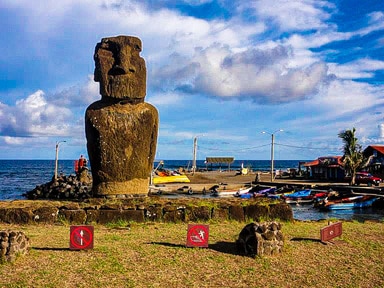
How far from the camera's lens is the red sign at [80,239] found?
8.45 m

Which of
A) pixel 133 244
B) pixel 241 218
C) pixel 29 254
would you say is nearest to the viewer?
pixel 29 254

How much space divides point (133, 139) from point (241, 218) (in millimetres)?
4045

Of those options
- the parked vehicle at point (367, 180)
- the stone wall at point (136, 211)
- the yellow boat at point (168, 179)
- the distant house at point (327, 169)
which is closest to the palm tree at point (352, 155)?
the parked vehicle at point (367, 180)

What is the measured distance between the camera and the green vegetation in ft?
22.9

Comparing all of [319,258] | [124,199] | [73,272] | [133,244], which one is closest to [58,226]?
[124,199]

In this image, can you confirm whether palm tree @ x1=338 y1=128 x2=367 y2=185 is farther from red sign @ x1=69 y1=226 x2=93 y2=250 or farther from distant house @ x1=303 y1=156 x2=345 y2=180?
red sign @ x1=69 y1=226 x2=93 y2=250

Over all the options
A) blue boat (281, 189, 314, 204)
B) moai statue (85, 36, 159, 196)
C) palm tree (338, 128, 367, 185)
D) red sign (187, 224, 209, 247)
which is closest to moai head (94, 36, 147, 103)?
moai statue (85, 36, 159, 196)

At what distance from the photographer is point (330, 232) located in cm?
1002

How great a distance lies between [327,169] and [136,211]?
46.7 metres

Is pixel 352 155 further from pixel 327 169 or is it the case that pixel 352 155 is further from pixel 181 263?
pixel 181 263

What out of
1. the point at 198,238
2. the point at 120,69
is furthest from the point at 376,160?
the point at 198,238

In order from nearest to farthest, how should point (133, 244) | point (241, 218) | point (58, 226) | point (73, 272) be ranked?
point (73, 272), point (133, 244), point (58, 226), point (241, 218)

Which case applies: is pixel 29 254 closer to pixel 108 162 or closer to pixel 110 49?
pixel 108 162

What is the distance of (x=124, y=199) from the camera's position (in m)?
12.8
